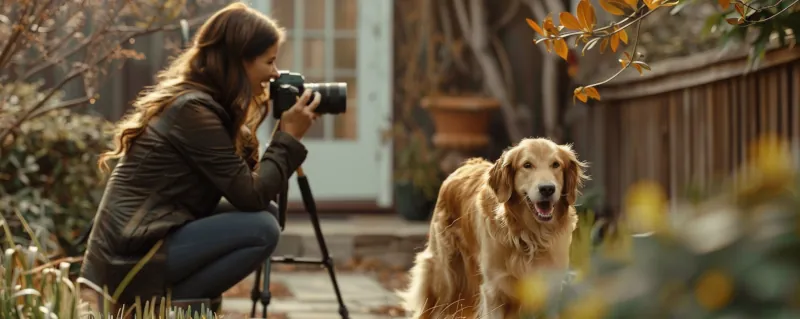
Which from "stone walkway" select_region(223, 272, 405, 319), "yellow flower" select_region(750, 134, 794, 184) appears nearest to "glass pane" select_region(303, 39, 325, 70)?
"stone walkway" select_region(223, 272, 405, 319)

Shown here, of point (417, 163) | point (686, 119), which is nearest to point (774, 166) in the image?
point (686, 119)

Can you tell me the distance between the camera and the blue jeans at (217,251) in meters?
3.97

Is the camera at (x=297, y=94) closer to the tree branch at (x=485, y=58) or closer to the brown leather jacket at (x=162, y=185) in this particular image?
the brown leather jacket at (x=162, y=185)

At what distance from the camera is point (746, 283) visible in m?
1.07

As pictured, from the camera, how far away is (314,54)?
9.01m

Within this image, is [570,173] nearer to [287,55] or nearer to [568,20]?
[568,20]

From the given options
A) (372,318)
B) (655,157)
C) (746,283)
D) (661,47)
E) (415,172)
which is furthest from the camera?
(415,172)

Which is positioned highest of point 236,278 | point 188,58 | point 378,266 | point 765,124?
point 188,58

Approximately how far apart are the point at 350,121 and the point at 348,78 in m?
0.31

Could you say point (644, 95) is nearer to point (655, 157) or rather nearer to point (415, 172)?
point (655, 157)

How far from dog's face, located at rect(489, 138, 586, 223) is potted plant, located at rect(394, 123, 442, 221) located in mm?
4529

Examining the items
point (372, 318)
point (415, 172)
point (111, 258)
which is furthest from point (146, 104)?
point (415, 172)

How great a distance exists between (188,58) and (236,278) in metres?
0.73

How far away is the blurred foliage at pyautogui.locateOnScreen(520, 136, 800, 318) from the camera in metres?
1.07
